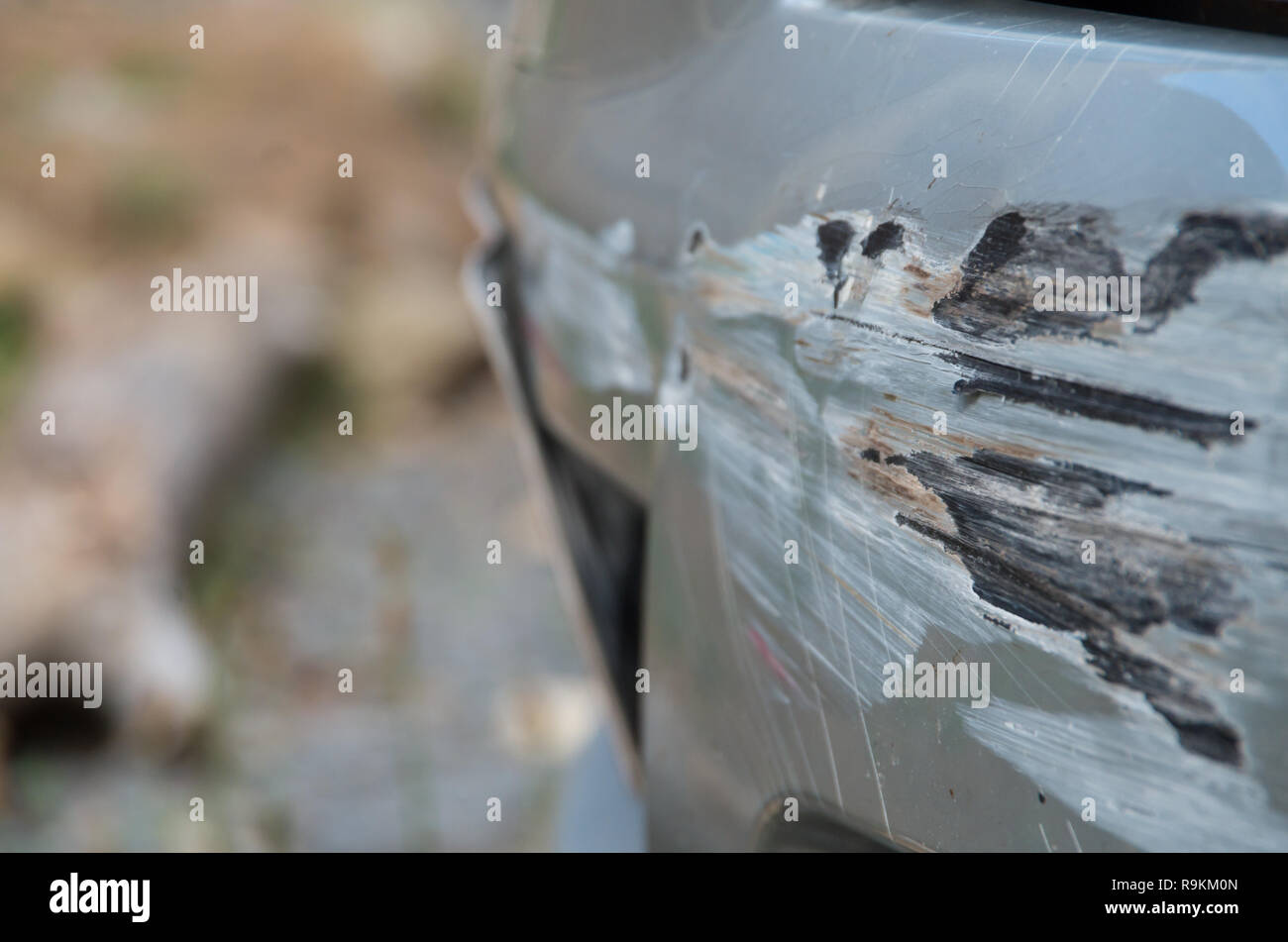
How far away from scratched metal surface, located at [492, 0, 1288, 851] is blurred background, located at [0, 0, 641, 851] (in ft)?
2.80

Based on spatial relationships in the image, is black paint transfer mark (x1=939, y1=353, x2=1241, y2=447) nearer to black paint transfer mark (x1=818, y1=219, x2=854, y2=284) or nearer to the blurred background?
black paint transfer mark (x1=818, y1=219, x2=854, y2=284)

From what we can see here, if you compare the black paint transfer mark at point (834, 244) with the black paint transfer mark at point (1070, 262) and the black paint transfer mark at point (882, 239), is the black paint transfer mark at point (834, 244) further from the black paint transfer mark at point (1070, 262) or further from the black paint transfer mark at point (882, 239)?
the black paint transfer mark at point (1070, 262)

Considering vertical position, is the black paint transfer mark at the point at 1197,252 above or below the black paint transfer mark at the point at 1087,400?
above

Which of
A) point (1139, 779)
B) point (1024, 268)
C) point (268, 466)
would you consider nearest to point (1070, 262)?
point (1024, 268)

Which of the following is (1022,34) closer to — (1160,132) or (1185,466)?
(1160,132)

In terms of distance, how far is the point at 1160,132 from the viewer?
2.73 ft

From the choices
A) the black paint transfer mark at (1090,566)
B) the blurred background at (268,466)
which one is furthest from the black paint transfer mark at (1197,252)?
the blurred background at (268,466)

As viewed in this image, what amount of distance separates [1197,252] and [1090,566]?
22 centimetres

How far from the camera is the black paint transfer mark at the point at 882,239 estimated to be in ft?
3.21

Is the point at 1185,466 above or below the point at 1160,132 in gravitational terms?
below

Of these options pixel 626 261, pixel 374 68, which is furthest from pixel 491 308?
pixel 374 68

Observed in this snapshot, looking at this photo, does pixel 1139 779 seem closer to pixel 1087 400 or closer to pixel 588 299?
pixel 1087 400

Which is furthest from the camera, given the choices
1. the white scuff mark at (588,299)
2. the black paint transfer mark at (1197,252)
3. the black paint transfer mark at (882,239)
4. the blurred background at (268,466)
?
the blurred background at (268,466)
